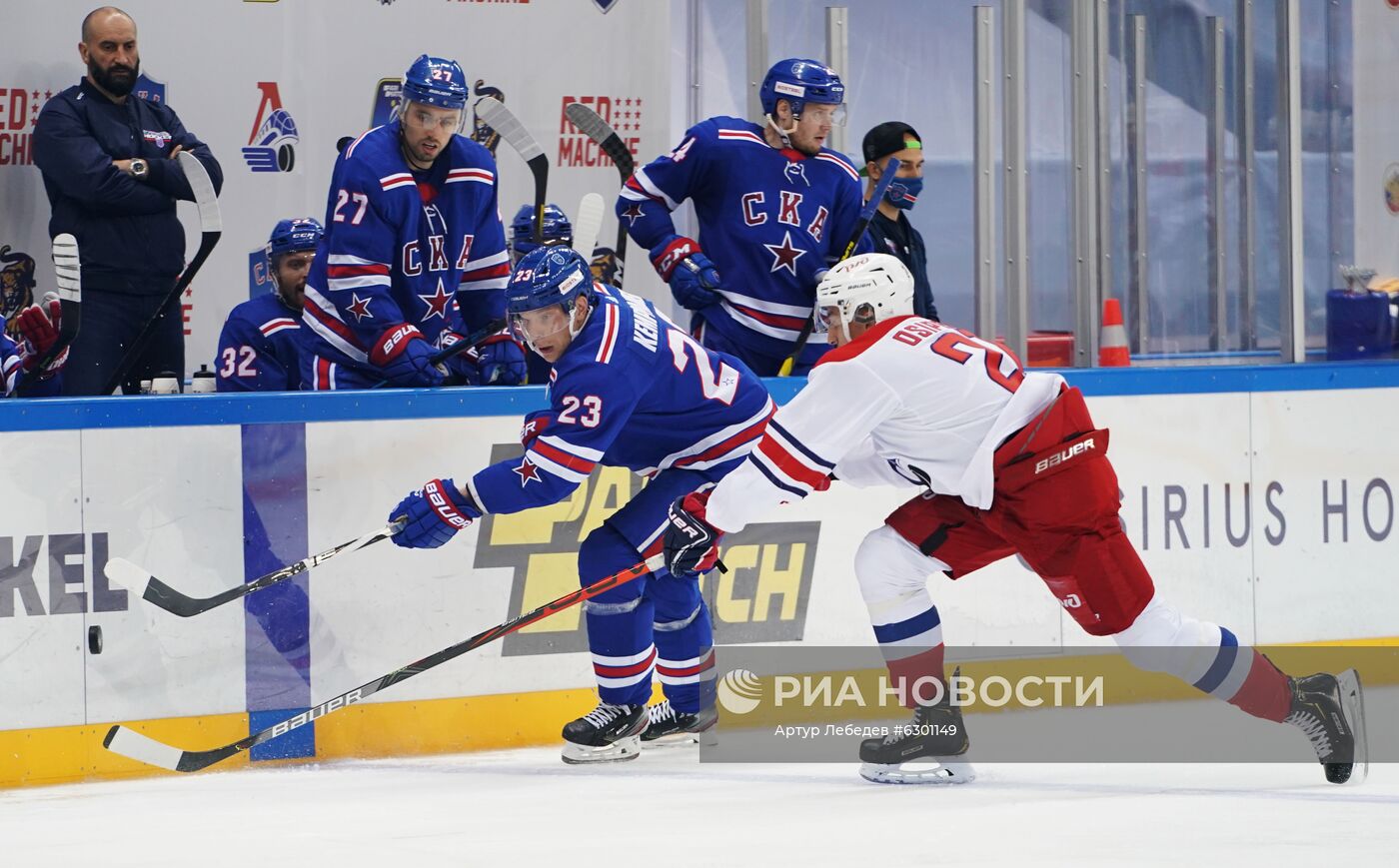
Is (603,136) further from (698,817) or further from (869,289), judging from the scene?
(698,817)

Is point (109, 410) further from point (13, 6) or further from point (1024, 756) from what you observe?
point (1024, 756)

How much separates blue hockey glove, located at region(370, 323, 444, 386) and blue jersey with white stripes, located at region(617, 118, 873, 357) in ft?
2.28

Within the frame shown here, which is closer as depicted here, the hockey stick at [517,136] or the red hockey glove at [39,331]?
the red hockey glove at [39,331]

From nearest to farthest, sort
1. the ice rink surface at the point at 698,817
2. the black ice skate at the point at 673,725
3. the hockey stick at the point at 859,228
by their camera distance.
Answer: the ice rink surface at the point at 698,817
the black ice skate at the point at 673,725
the hockey stick at the point at 859,228

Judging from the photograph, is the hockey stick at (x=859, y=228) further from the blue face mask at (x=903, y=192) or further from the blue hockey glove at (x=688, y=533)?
the blue hockey glove at (x=688, y=533)

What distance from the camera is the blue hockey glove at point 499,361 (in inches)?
168

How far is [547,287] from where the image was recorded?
141 inches

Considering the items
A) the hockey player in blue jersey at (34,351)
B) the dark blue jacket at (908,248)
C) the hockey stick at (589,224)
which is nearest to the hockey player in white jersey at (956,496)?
the hockey stick at (589,224)

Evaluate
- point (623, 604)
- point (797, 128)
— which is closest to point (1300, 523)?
point (797, 128)

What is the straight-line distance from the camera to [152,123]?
4438 mm

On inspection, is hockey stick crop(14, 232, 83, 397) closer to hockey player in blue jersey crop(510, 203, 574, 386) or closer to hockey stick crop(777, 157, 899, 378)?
hockey player in blue jersey crop(510, 203, 574, 386)

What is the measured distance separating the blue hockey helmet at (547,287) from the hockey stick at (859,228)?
106 cm

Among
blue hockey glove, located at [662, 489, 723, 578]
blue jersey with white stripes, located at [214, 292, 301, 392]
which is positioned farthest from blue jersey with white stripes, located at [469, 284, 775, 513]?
blue jersey with white stripes, located at [214, 292, 301, 392]

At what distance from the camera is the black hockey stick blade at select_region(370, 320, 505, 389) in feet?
13.6
